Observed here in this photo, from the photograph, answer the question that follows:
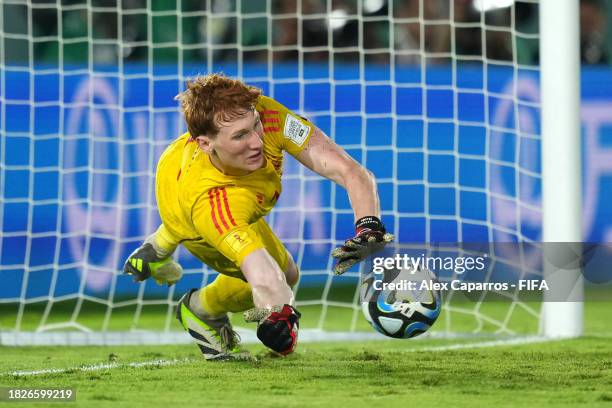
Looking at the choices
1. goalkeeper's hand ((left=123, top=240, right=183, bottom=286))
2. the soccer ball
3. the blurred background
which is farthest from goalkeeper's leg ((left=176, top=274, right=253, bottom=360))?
→ the blurred background

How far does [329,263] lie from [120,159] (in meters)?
1.79

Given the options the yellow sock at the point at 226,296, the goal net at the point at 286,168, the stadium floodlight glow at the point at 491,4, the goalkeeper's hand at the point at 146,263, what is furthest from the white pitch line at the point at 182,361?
the stadium floodlight glow at the point at 491,4

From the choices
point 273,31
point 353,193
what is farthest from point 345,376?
point 273,31

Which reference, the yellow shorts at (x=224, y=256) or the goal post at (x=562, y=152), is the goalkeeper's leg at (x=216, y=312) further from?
the goal post at (x=562, y=152)

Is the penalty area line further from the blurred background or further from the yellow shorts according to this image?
the blurred background

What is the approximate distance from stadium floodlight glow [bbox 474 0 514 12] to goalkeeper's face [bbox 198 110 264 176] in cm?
478

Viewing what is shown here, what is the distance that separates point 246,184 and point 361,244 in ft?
2.32

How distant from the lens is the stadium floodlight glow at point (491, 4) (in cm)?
944

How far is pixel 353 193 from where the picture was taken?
494 cm

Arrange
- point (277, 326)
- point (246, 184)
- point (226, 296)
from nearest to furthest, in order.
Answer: point (277, 326)
point (246, 184)
point (226, 296)

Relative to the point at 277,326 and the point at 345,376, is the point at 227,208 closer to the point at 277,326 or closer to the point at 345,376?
the point at 277,326

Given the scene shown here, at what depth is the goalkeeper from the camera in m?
4.68

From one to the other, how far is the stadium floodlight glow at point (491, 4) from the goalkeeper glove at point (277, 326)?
17.4ft

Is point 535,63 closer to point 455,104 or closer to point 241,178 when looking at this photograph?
point 455,104
